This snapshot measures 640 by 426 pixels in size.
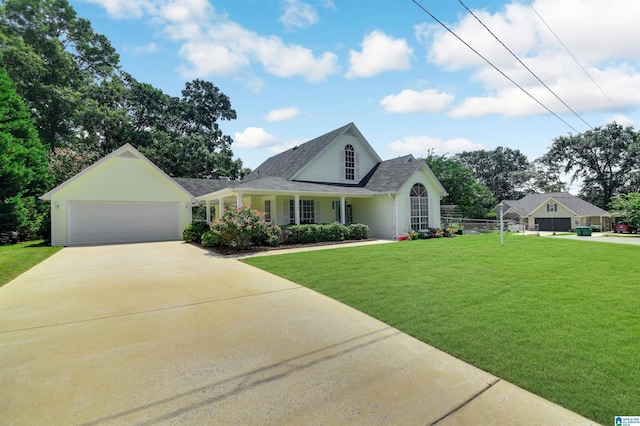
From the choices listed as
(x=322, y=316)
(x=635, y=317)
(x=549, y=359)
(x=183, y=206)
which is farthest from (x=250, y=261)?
(x=183, y=206)

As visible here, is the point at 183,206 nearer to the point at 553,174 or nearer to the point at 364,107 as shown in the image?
the point at 364,107

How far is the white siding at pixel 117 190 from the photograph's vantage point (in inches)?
625

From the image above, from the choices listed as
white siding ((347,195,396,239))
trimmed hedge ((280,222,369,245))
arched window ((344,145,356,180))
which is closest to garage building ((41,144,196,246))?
trimmed hedge ((280,222,369,245))

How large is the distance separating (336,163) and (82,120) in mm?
24730

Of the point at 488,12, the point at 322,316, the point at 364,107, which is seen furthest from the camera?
the point at 364,107

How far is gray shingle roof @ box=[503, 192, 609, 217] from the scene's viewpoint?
40125mm

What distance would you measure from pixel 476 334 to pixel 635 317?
2.77m

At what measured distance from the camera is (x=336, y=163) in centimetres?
1978

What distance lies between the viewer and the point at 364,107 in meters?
12.9

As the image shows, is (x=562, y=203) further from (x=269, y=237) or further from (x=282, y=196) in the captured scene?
(x=269, y=237)

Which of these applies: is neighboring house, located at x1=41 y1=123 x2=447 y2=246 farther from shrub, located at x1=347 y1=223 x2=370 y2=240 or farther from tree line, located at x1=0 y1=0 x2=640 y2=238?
tree line, located at x1=0 y1=0 x2=640 y2=238

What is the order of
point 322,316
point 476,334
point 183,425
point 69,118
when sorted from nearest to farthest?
point 183,425
point 476,334
point 322,316
point 69,118

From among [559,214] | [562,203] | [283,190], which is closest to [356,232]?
[283,190]

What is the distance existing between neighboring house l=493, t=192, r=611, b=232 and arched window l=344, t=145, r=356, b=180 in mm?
30271
